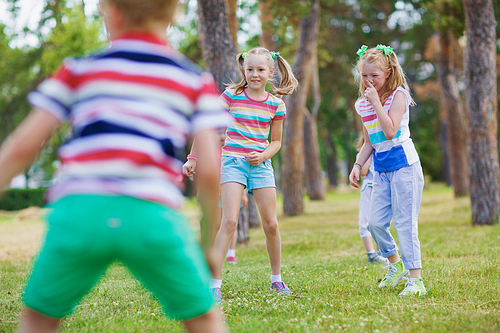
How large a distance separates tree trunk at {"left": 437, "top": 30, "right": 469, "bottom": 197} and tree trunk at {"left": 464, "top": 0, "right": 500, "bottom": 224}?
25.4 feet

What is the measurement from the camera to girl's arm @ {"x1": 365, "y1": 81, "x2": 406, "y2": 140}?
3.87 m

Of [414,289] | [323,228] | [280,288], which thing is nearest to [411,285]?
[414,289]

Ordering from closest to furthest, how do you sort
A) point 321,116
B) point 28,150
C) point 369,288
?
point 28,150, point 369,288, point 321,116

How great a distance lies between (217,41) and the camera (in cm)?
765

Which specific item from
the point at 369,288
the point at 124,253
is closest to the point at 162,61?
the point at 124,253

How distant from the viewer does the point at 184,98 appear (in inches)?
65.4

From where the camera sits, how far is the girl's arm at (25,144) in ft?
4.98

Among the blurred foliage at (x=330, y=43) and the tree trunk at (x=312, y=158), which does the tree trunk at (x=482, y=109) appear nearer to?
the blurred foliage at (x=330, y=43)

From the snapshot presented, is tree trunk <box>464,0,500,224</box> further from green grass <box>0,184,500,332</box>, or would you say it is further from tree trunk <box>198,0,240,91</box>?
tree trunk <box>198,0,240,91</box>

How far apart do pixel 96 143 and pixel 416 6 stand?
1781cm

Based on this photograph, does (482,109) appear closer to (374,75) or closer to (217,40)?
(217,40)

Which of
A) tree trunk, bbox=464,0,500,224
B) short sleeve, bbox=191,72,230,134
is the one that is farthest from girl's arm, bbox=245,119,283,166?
tree trunk, bbox=464,0,500,224

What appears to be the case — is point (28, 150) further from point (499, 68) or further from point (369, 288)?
point (499, 68)

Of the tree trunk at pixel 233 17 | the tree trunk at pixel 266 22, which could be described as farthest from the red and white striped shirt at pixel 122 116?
the tree trunk at pixel 266 22
